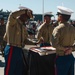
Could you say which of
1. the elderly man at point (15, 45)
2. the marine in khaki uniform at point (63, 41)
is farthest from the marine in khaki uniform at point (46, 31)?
the marine in khaki uniform at point (63, 41)

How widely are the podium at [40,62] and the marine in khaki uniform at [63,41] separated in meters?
0.33

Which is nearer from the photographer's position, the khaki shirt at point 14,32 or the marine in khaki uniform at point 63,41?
the marine in khaki uniform at point 63,41

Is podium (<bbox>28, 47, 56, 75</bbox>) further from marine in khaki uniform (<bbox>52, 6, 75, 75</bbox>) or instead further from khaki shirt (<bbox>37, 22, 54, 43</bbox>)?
khaki shirt (<bbox>37, 22, 54, 43</bbox>)

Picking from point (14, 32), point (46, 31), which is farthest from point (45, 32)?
point (14, 32)

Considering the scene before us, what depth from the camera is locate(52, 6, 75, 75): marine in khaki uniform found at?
15.2ft

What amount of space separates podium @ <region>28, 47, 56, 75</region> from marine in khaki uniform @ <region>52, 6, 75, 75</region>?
1.08 feet

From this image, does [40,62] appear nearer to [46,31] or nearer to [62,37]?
[62,37]

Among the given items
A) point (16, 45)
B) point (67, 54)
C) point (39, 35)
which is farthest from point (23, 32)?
point (39, 35)

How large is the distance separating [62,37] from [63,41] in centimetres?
8

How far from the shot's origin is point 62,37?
184 inches

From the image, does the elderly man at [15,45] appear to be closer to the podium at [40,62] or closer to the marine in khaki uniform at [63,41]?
the podium at [40,62]

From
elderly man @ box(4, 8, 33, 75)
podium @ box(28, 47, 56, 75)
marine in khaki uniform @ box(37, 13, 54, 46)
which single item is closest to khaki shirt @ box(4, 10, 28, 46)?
elderly man @ box(4, 8, 33, 75)

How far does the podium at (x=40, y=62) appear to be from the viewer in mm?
5150

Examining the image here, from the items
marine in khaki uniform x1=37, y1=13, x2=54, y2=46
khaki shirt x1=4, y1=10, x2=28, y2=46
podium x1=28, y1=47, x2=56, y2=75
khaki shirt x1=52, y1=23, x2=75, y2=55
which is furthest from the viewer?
marine in khaki uniform x1=37, y1=13, x2=54, y2=46
